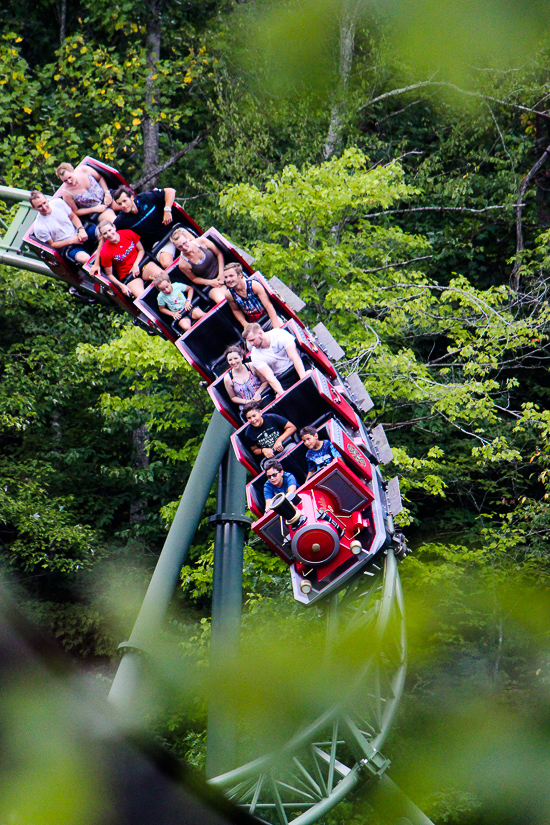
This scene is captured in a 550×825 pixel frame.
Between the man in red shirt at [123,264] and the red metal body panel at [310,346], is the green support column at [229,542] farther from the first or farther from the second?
the man in red shirt at [123,264]

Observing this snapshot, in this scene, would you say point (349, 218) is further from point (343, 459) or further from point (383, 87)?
point (383, 87)

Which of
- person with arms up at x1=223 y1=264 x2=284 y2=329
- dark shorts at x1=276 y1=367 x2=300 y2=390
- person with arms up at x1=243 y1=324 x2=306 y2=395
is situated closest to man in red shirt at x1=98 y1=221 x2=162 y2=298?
person with arms up at x1=223 y1=264 x2=284 y2=329

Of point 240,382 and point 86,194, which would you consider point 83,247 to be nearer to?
point 86,194

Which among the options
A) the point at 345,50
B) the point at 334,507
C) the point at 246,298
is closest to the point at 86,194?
the point at 246,298

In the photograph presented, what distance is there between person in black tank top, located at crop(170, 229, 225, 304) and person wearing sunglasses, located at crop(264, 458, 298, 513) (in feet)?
5.22

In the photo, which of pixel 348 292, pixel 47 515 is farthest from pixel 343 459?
pixel 47 515

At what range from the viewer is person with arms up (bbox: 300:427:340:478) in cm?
622

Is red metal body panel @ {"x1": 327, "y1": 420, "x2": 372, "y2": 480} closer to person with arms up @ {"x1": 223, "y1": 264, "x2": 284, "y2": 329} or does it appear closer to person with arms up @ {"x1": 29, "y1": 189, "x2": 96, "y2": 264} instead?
person with arms up @ {"x1": 223, "y1": 264, "x2": 284, "y2": 329}

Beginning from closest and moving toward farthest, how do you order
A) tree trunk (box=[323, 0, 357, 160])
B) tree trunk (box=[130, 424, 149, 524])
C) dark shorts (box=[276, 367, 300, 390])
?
tree trunk (box=[323, 0, 357, 160])
dark shorts (box=[276, 367, 300, 390])
tree trunk (box=[130, 424, 149, 524])

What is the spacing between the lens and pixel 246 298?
6.88 metres

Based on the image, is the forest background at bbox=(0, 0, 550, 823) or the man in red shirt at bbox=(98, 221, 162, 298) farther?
the man in red shirt at bbox=(98, 221, 162, 298)

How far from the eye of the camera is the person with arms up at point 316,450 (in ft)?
20.4

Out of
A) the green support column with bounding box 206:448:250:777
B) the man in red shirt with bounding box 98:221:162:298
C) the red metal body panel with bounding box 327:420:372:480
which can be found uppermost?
the man in red shirt with bounding box 98:221:162:298

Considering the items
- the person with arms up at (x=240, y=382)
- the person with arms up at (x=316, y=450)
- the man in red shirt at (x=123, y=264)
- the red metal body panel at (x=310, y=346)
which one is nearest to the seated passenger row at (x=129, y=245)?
the man in red shirt at (x=123, y=264)
